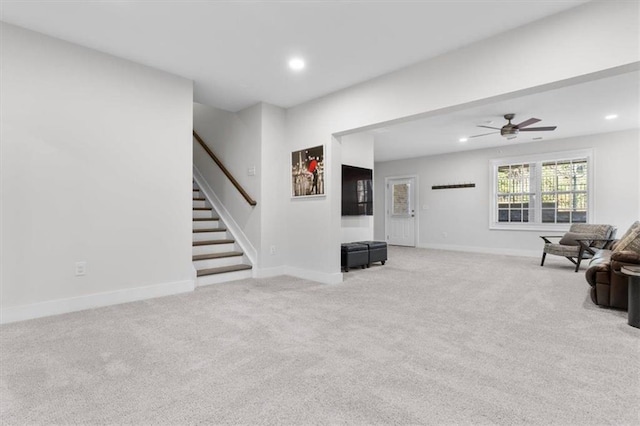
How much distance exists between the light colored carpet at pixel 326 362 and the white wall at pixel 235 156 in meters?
1.72

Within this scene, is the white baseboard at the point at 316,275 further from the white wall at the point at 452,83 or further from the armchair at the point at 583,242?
the armchair at the point at 583,242

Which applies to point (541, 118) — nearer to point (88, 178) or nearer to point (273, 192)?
point (273, 192)

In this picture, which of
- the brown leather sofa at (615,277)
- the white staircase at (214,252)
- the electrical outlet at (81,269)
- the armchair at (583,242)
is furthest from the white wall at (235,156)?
the armchair at (583,242)

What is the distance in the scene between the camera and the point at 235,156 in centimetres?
529

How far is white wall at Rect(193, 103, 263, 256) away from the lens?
4848mm

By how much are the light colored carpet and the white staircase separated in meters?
0.76

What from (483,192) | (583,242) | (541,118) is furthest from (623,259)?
(483,192)

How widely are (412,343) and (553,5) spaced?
9.49 feet

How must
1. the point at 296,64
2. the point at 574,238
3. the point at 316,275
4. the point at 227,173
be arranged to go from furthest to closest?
the point at 574,238 < the point at 227,173 < the point at 316,275 < the point at 296,64

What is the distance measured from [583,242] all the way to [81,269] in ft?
23.3

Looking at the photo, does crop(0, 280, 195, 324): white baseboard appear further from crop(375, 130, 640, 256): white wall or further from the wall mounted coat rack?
the wall mounted coat rack

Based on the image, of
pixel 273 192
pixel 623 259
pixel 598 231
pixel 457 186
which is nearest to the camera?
pixel 623 259

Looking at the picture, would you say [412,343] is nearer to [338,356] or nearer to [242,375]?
[338,356]

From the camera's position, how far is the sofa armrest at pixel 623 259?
3.01 meters
